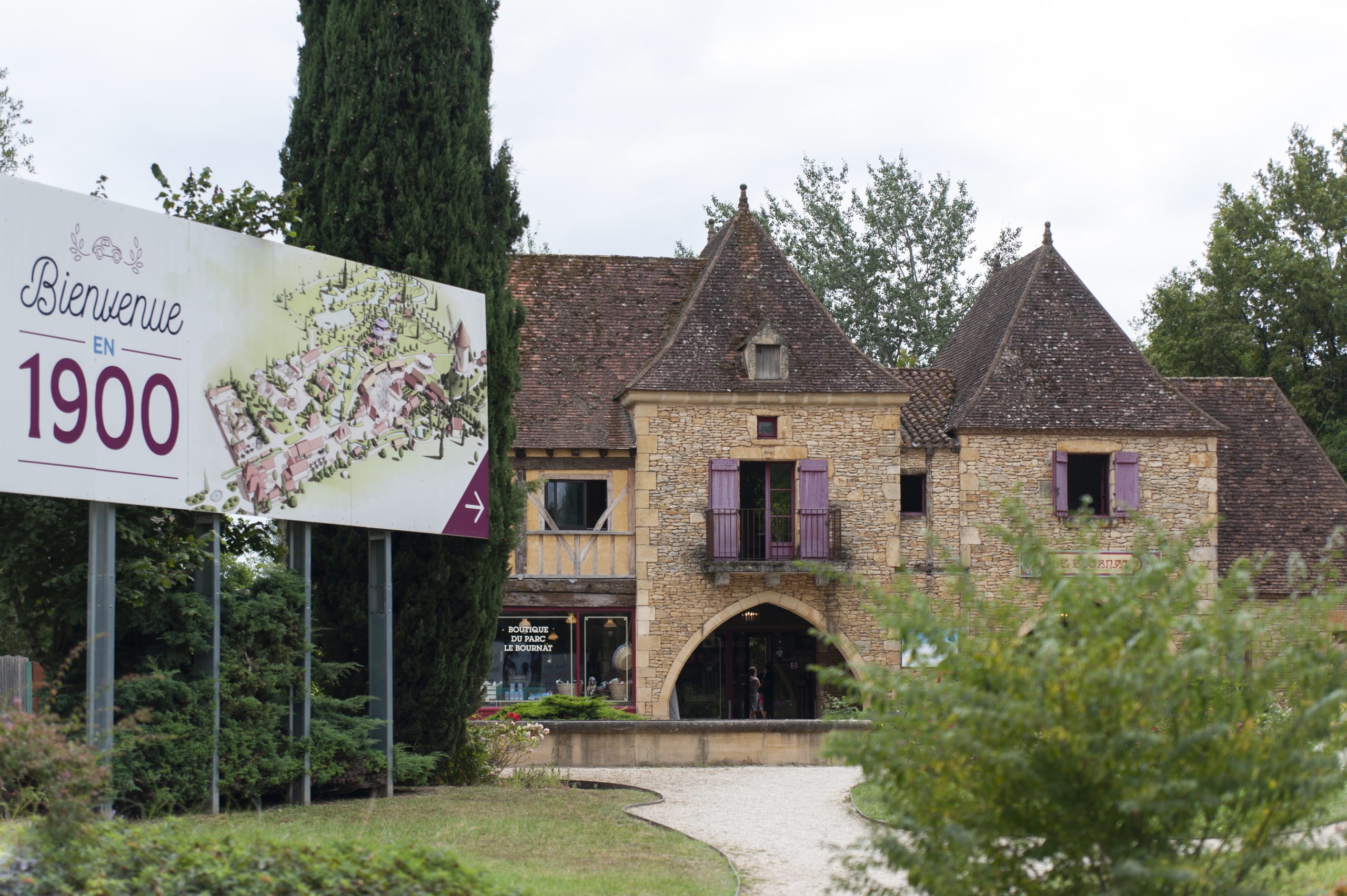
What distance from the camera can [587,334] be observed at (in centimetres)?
2397

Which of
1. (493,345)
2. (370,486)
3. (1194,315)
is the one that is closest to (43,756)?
(370,486)

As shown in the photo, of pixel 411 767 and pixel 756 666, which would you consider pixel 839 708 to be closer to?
pixel 756 666

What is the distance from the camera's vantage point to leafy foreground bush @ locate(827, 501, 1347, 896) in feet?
16.8

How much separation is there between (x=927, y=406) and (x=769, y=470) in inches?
132

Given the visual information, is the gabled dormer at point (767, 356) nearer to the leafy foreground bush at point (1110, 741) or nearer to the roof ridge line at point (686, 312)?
the roof ridge line at point (686, 312)

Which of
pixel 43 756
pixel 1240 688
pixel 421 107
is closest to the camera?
pixel 1240 688

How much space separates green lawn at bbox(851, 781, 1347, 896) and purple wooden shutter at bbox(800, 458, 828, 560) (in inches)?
401

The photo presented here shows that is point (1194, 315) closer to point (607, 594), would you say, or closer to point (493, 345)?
point (607, 594)

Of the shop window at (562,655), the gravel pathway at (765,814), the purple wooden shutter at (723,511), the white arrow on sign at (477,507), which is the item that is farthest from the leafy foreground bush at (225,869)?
the shop window at (562,655)

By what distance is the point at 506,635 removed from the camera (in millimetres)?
22438

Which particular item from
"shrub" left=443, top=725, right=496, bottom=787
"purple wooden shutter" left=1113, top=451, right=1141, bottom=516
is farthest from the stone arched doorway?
"shrub" left=443, top=725, right=496, bottom=787

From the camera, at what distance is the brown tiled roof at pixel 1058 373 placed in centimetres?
2323

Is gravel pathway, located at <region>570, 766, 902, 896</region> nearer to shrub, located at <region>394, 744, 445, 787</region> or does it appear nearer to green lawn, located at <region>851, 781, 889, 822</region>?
green lawn, located at <region>851, 781, 889, 822</region>

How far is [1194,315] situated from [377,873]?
30.0m
